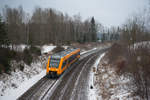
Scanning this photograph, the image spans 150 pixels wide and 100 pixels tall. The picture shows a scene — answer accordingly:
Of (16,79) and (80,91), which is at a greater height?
(16,79)

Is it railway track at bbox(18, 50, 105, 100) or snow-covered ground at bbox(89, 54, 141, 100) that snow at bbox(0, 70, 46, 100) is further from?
snow-covered ground at bbox(89, 54, 141, 100)

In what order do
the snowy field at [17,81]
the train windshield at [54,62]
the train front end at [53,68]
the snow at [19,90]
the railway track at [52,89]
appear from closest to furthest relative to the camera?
the snow at [19,90] → the railway track at [52,89] → the snowy field at [17,81] → the train front end at [53,68] → the train windshield at [54,62]

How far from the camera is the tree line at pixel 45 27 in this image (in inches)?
1111

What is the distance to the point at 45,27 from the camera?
43.8 m

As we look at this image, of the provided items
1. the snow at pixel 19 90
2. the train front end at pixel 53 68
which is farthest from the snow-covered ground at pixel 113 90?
the snow at pixel 19 90

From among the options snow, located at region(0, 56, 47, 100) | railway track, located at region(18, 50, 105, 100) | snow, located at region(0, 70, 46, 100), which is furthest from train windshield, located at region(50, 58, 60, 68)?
snow, located at region(0, 70, 46, 100)

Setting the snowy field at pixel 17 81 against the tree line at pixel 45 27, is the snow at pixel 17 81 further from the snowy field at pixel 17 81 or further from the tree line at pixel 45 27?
the tree line at pixel 45 27

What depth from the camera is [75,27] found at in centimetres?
5881

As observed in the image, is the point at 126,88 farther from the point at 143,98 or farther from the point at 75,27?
the point at 75,27

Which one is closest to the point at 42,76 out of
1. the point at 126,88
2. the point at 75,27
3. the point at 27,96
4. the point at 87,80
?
the point at 27,96

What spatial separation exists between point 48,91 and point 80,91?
11.6 ft

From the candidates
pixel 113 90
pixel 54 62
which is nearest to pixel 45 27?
pixel 54 62

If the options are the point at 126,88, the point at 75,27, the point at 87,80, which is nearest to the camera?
Answer: the point at 126,88

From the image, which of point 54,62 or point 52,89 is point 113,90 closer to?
point 52,89
